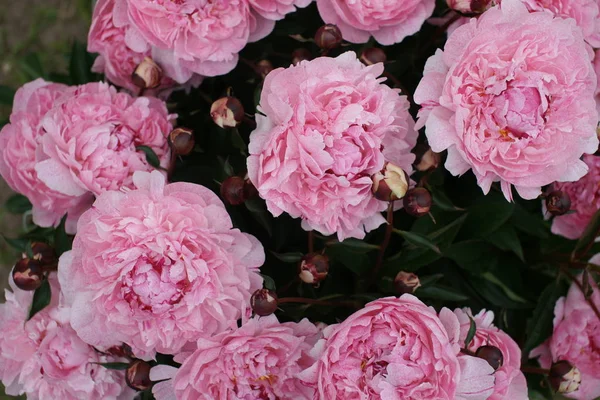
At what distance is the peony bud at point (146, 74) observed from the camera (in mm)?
875

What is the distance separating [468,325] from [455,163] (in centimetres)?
22

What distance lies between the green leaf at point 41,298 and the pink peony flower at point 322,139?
1.26ft

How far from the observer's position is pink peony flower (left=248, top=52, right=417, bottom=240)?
70 centimetres

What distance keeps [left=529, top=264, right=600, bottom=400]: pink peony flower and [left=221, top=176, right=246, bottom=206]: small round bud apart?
0.54 metres

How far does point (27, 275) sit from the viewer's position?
832mm

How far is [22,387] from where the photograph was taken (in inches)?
36.9

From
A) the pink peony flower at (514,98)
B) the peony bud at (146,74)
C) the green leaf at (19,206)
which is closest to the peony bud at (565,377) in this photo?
the pink peony flower at (514,98)

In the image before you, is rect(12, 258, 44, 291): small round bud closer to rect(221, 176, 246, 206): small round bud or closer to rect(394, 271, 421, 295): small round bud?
rect(221, 176, 246, 206): small round bud

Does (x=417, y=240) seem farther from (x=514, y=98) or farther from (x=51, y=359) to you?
(x=51, y=359)

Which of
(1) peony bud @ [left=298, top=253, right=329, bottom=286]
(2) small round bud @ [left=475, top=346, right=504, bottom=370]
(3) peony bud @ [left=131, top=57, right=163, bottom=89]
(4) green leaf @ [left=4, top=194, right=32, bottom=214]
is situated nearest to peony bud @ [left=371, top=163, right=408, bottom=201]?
(1) peony bud @ [left=298, top=253, right=329, bottom=286]

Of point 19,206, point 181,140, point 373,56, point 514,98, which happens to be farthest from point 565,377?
point 19,206

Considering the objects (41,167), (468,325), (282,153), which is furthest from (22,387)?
(468,325)

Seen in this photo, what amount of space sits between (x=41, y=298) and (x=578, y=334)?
2.67 feet

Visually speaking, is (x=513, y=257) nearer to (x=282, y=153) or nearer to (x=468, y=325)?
(x=468, y=325)
